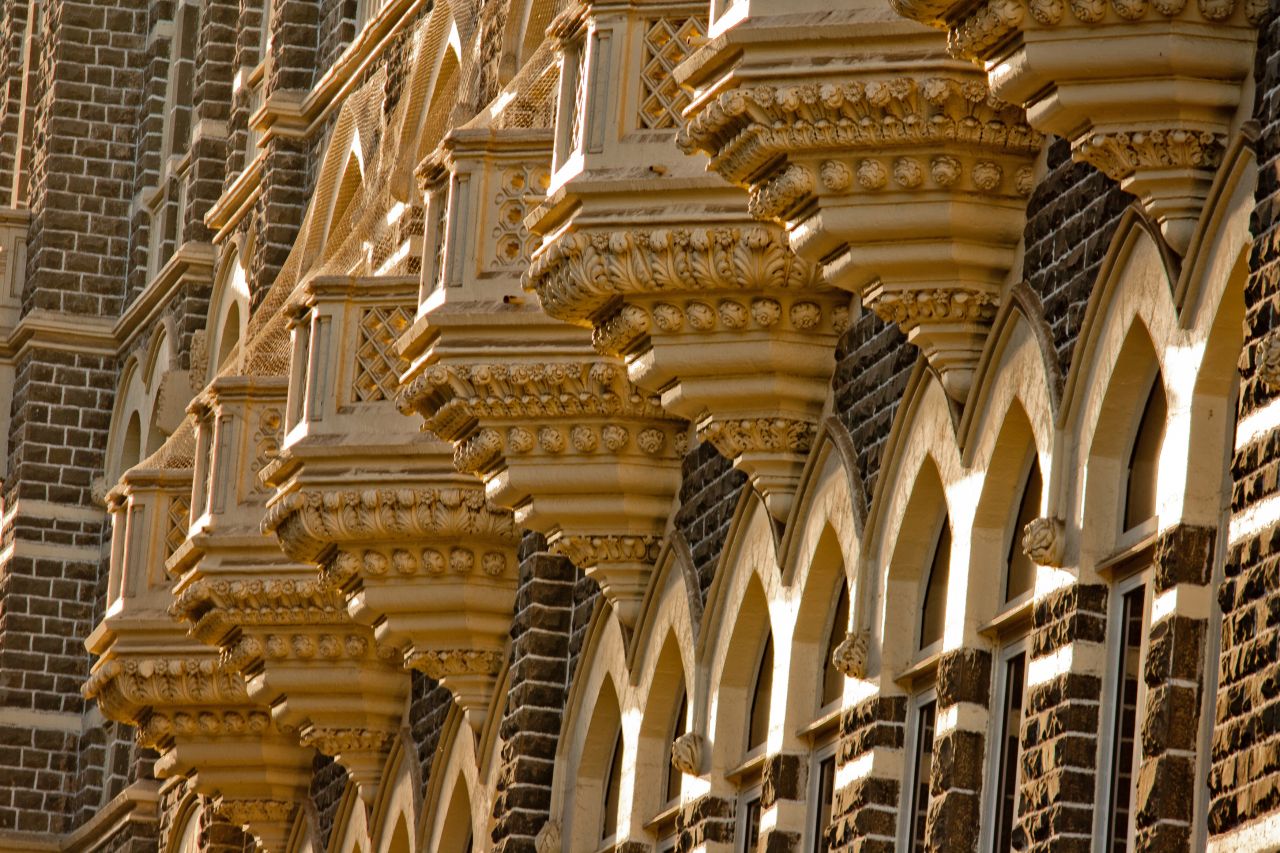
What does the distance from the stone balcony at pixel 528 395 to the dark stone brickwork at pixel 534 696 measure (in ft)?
3.96

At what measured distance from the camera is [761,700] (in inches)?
618

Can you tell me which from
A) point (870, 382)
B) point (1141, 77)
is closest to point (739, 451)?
point (870, 382)

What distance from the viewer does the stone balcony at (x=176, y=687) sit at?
77.3 feet

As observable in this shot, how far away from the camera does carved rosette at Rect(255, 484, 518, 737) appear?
18.6 meters

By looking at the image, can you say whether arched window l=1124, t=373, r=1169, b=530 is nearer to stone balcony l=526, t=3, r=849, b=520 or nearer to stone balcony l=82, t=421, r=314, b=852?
stone balcony l=526, t=3, r=849, b=520

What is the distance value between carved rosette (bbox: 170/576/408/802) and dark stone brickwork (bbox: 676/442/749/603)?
14.9 ft

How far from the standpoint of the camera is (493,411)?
16781 mm

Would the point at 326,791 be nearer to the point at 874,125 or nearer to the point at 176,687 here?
the point at 176,687

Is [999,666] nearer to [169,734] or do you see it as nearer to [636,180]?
[636,180]

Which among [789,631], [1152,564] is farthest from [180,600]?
[1152,564]

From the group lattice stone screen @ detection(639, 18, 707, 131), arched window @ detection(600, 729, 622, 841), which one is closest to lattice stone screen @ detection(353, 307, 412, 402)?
arched window @ detection(600, 729, 622, 841)

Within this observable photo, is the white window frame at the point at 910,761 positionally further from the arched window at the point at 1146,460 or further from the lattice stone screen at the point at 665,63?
the lattice stone screen at the point at 665,63

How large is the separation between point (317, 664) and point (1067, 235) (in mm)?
9538

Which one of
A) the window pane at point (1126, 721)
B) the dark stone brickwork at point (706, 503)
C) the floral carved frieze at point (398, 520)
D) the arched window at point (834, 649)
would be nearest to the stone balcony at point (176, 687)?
the floral carved frieze at point (398, 520)
